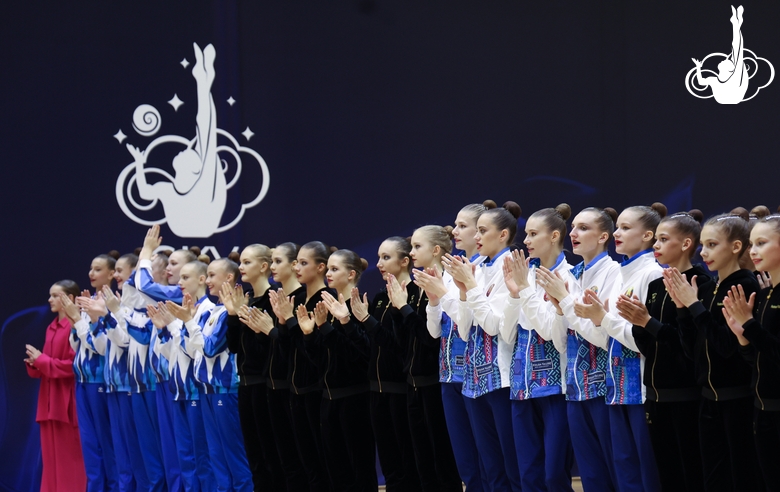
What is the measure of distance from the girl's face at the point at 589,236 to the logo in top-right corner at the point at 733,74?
2.94 meters

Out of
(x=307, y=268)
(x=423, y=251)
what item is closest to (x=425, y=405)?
(x=423, y=251)

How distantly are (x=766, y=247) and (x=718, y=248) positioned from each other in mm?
236

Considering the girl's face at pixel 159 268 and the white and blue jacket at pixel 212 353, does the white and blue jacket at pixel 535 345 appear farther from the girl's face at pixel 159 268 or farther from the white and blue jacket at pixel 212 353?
the girl's face at pixel 159 268

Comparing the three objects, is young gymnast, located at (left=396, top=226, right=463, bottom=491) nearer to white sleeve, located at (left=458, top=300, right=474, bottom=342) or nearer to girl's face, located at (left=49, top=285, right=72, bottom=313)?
white sleeve, located at (left=458, top=300, right=474, bottom=342)

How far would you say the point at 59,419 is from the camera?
6.61 meters

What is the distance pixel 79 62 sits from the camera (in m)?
7.48

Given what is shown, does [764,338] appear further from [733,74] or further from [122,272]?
[122,272]

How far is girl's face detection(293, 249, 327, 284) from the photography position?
536 centimetres

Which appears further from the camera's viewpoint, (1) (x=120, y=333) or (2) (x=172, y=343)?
(1) (x=120, y=333)

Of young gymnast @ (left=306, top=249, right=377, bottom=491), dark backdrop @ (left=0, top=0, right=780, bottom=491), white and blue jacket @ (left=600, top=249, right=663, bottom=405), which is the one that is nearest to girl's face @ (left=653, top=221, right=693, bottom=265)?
white and blue jacket @ (left=600, top=249, right=663, bottom=405)

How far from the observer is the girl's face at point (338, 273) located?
5176 millimetres

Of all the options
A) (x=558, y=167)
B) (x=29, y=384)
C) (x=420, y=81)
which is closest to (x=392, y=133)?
(x=420, y=81)

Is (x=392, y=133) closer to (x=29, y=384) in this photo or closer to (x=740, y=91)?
(x=740, y=91)

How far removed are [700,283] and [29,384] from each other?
5540 mm
